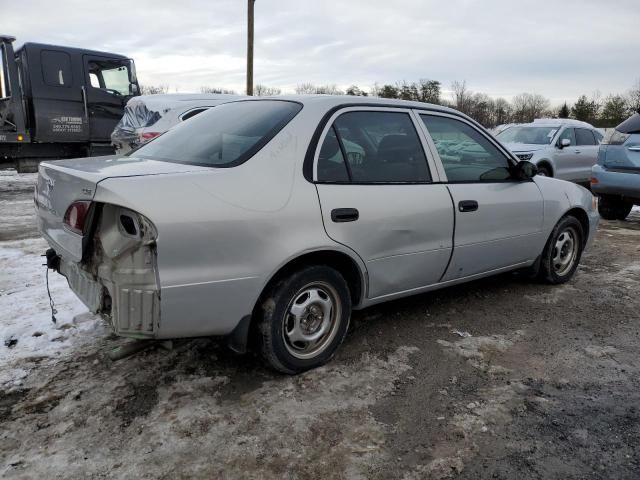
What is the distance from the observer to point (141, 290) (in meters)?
2.45

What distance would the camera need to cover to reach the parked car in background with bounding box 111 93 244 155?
8102 mm

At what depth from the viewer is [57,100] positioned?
433 inches

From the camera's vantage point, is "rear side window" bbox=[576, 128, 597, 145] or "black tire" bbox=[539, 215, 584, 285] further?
"rear side window" bbox=[576, 128, 597, 145]

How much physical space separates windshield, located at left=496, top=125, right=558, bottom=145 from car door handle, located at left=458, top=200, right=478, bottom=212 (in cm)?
844

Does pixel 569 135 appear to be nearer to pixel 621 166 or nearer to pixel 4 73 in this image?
pixel 621 166

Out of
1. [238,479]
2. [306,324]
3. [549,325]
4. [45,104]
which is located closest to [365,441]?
[238,479]

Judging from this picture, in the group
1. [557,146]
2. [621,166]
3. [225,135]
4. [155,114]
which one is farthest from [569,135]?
[225,135]

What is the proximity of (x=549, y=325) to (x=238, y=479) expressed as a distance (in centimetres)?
273

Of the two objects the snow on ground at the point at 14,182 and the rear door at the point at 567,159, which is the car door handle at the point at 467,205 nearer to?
the rear door at the point at 567,159

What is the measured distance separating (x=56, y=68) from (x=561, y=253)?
1046 centimetres

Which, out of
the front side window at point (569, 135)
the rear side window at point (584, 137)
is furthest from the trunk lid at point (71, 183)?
the rear side window at point (584, 137)

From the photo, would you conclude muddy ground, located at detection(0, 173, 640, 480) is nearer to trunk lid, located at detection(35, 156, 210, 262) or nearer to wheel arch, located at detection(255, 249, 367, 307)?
wheel arch, located at detection(255, 249, 367, 307)

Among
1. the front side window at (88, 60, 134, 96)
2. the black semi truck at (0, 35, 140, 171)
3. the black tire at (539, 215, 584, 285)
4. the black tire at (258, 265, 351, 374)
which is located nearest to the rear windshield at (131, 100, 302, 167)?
the black tire at (258, 265, 351, 374)

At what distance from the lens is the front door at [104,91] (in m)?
11.3
